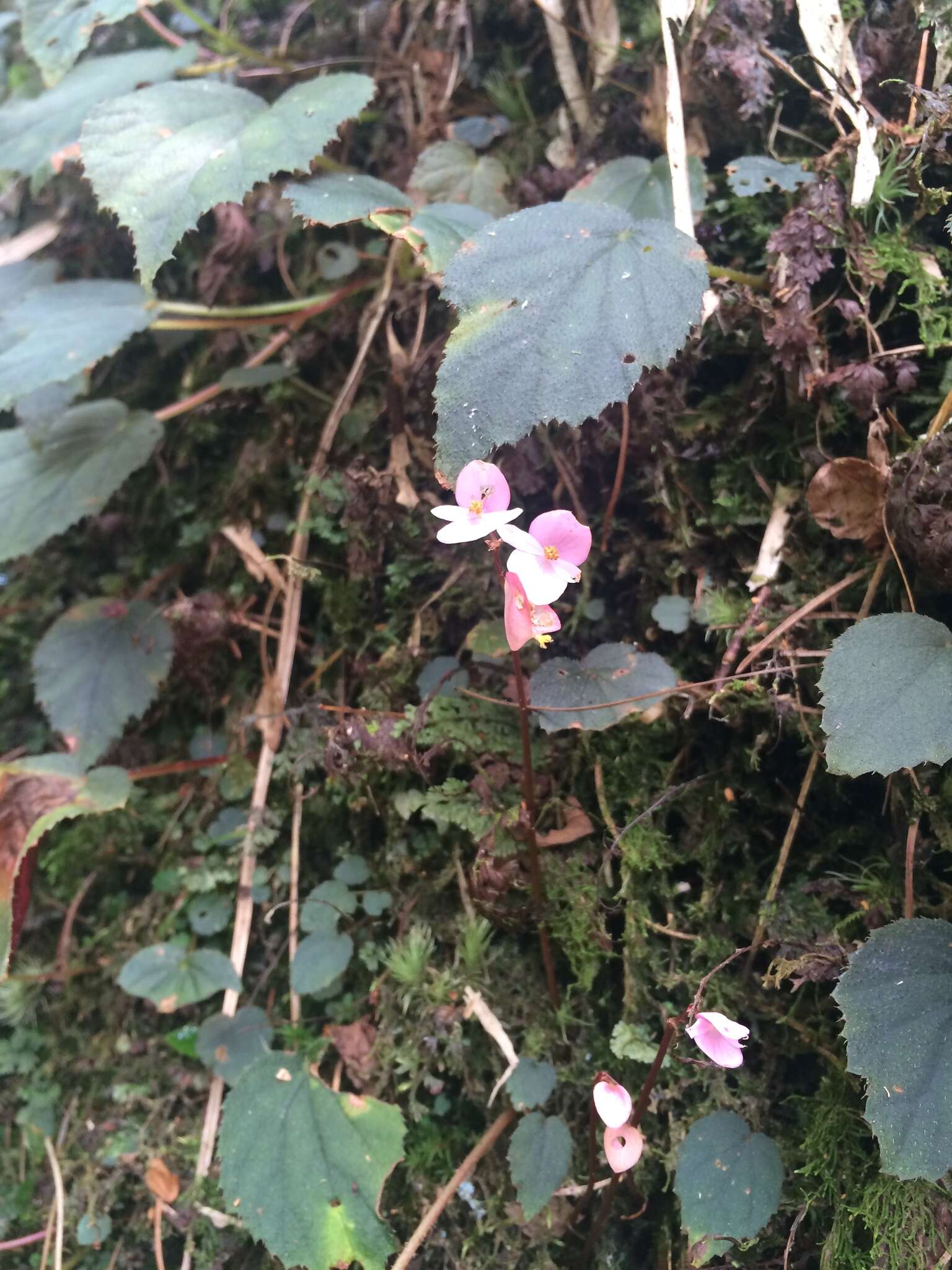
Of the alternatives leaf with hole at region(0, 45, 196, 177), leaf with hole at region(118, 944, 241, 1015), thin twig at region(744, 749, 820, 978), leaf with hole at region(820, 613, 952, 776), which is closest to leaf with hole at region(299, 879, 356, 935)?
leaf with hole at region(118, 944, 241, 1015)

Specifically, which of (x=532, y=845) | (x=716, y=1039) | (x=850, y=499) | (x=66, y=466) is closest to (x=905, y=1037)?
(x=716, y=1039)

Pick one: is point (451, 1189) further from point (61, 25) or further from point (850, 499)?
point (61, 25)

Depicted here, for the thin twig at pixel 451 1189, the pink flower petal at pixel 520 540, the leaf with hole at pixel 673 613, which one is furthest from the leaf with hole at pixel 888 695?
the thin twig at pixel 451 1189

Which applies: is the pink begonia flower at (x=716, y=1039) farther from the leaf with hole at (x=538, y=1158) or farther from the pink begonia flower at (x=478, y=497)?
the pink begonia flower at (x=478, y=497)

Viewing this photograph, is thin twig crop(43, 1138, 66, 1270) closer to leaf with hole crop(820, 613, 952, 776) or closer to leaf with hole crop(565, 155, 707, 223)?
leaf with hole crop(820, 613, 952, 776)

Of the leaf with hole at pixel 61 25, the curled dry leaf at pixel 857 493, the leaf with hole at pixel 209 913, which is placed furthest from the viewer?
the leaf with hole at pixel 61 25
